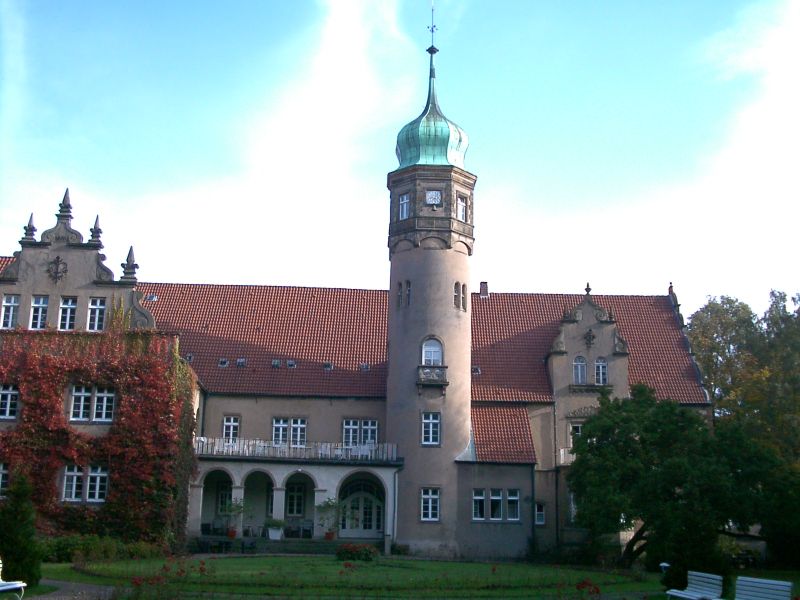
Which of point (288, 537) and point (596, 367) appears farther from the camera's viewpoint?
point (596, 367)

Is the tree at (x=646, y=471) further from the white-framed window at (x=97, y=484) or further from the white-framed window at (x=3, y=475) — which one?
the white-framed window at (x=3, y=475)

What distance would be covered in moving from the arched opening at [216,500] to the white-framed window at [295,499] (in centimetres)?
229

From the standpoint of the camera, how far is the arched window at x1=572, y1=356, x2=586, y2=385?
41.9 m

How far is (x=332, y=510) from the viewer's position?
38.2 m

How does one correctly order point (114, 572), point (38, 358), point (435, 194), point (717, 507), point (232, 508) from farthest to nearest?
point (435, 194)
point (232, 508)
point (38, 358)
point (717, 507)
point (114, 572)

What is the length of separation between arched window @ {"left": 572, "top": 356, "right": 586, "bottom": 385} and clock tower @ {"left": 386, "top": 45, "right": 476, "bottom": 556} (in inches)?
179

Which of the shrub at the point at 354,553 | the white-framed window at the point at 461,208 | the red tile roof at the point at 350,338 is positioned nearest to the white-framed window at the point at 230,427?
the red tile roof at the point at 350,338

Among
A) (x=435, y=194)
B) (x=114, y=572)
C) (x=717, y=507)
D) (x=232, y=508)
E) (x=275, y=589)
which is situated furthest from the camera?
(x=435, y=194)

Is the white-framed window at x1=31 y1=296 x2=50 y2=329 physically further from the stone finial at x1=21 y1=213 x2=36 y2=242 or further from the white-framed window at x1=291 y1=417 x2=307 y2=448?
the white-framed window at x1=291 y1=417 x2=307 y2=448

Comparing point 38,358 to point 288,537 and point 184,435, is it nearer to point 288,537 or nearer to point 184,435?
point 184,435

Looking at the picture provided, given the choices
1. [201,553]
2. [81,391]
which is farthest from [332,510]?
[81,391]

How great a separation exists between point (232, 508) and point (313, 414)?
5.26 m

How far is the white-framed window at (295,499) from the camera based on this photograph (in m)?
40.2

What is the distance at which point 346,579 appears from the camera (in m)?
22.9
